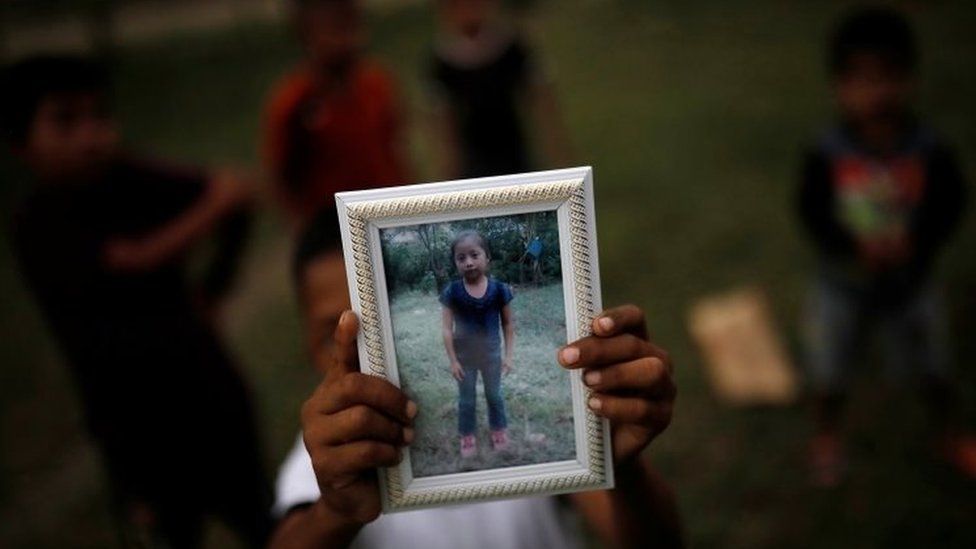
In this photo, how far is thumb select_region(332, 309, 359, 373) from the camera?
102 centimetres

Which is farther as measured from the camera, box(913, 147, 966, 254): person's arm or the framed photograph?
box(913, 147, 966, 254): person's arm

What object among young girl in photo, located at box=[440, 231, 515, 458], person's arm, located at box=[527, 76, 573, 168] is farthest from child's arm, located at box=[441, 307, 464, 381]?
person's arm, located at box=[527, 76, 573, 168]

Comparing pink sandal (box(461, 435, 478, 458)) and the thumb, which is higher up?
the thumb

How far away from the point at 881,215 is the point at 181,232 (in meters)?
2.25

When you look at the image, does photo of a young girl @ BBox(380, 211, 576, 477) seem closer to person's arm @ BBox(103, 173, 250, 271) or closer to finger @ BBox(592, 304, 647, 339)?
finger @ BBox(592, 304, 647, 339)

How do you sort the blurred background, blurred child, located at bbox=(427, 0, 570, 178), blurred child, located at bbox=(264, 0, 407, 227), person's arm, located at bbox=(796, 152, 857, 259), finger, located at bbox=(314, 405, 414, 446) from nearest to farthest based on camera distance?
finger, located at bbox=(314, 405, 414, 446)
person's arm, located at bbox=(796, 152, 857, 259)
the blurred background
blurred child, located at bbox=(264, 0, 407, 227)
blurred child, located at bbox=(427, 0, 570, 178)

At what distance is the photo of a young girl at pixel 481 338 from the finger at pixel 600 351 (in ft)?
0.11

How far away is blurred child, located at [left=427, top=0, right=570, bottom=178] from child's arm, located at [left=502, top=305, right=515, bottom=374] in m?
2.75

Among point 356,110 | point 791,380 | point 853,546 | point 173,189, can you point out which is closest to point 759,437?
point 791,380

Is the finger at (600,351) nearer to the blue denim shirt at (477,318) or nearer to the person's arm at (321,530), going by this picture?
the blue denim shirt at (477,318)

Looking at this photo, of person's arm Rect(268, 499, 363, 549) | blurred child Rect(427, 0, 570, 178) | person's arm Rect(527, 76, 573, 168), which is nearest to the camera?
person's arm Rect(268, 499, 363, 549)

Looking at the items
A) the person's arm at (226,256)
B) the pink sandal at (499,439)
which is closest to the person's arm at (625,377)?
the pink sandal at (499,439)

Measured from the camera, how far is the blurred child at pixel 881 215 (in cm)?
262

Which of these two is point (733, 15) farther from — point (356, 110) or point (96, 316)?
point (96, 316)
